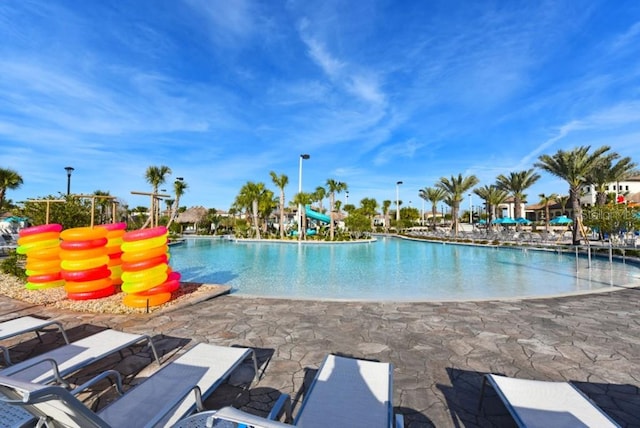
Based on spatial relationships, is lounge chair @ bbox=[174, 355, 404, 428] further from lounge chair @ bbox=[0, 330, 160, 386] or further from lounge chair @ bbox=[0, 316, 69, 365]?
lounge chair @ bbox=[0, 316, 69, 365]

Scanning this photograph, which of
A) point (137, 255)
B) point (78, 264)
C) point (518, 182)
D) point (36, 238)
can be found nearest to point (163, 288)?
point (137, 255)

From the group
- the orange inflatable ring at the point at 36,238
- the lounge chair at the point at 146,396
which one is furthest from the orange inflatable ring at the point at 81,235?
the lounge chair at the point at 146,396

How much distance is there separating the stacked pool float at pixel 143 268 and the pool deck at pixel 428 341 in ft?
1.54

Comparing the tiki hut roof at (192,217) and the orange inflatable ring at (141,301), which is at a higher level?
the tiki hut roof at (192,217)

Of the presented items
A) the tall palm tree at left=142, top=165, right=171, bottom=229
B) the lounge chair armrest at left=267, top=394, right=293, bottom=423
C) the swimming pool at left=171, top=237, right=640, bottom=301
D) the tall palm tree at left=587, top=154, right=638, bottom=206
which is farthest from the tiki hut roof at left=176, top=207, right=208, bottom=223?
the lounge chair armrest at left=267, top=394, right=293, bottom=423

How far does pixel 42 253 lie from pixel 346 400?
26.2 ft

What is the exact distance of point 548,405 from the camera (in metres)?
2.32

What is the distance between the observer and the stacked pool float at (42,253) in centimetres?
696

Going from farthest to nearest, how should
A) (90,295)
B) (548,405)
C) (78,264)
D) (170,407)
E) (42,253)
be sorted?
(42,253), (90,295), (78,264), (548,405), (170,407)

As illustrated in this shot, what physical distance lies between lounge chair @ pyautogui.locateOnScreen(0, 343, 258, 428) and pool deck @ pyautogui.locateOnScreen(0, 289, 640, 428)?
0.34 meters

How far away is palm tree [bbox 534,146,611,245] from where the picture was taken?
1997cm

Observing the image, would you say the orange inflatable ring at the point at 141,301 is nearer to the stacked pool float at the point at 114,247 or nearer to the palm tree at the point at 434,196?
the stacked pool float at the point at 114,247

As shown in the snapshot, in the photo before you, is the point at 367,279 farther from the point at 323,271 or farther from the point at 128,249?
the point at 128,249

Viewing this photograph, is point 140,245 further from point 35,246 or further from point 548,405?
point 548,405
